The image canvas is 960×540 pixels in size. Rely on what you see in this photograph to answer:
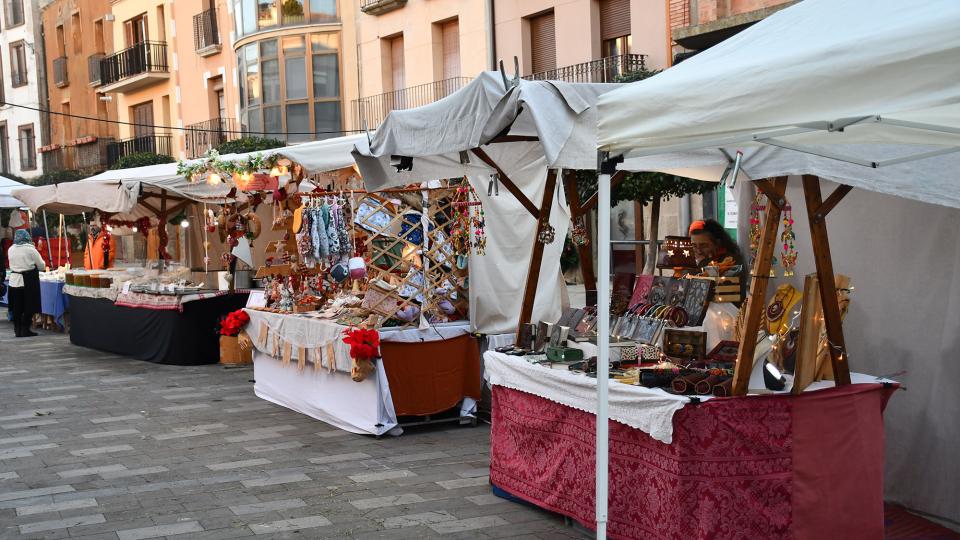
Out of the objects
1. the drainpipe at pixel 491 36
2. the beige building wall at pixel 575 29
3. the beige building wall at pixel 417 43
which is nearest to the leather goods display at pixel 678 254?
the beige building wall at pixel 575 29

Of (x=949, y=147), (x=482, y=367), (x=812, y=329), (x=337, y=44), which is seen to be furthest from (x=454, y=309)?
(x=337, y=44)

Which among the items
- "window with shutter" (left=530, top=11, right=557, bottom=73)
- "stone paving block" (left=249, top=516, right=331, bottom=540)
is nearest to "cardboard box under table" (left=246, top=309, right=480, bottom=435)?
"stone paving block" (left=249, top=516, right=331, bottom=540)

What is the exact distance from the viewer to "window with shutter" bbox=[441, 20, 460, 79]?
870 inches

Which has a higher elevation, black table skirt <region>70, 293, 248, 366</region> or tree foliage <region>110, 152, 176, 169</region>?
tree foliage <region>110, 152, 176, 169</region>

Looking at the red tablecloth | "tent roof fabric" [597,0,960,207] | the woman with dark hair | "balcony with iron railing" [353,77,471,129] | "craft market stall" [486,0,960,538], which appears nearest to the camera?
"tent roof fabric" [597,0,960,207]

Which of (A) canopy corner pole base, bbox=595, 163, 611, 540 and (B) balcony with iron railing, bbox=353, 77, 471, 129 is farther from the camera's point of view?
(B) balcony with iron railing, bbox=353, 77, 471, 129

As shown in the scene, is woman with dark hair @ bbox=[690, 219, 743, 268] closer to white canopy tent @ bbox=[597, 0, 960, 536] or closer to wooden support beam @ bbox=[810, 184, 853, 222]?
white canopy tent @ bbox=[597, 0, 960, 536]

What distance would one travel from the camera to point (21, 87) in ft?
131

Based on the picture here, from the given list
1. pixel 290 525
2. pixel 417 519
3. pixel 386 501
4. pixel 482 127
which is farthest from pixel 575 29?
pixel 290 525

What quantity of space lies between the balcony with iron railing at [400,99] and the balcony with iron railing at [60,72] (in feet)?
57.6

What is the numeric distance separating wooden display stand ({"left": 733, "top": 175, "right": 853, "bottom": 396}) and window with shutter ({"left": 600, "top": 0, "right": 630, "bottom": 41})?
568 inches

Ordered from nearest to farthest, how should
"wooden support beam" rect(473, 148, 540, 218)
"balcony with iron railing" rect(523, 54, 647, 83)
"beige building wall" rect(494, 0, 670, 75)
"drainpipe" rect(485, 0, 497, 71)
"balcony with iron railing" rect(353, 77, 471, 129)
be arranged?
"wooden support beam" rect(473, 148, 540, 218), "beige building wall" rect(494, 0, 670, 75), "balcony with iron railing" rect(523, 54, 647, 83), "drainpipe" rect(485, 0, 497, 71), "balcony with iron railing" rect(353, 77, 471, 129)

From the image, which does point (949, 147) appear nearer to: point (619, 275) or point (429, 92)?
point (619, 275)

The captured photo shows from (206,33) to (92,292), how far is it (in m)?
16.8
